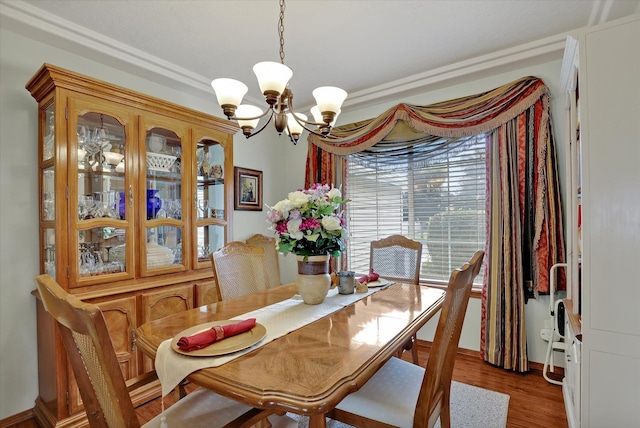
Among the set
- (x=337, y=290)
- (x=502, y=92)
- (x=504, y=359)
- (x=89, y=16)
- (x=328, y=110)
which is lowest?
(x=504, y=359)

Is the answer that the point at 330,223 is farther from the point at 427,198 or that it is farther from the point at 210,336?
the point at 427,198

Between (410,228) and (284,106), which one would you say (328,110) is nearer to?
(284,106)

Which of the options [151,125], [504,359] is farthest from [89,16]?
[504,359]

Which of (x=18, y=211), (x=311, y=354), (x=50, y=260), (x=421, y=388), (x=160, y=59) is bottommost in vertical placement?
(x=421, y=388)

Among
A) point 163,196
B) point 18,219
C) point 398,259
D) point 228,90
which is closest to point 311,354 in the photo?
point 228,90

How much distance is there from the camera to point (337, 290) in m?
2.03

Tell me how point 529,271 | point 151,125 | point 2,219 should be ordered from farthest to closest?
point 529,271 < point 151,125 < point 2,219

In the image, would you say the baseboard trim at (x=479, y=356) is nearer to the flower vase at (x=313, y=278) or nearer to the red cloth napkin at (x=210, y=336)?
the flower vase at (x=313, y=278)

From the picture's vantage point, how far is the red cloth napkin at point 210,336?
1.07m

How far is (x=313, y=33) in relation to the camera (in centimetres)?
221

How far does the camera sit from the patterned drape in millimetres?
2438

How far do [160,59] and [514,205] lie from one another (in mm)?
3052

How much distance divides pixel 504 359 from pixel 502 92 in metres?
2.14

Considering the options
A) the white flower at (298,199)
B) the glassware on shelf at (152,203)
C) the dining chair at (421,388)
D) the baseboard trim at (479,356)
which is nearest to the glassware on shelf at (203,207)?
the glassware on shelf at (152,203)
